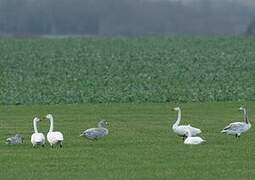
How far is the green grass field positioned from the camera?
825 inches

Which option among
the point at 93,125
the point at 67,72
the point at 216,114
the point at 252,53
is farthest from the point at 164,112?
the point at 252,53

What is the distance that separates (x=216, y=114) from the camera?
36844mm

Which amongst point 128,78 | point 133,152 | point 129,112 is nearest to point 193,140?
point 133,152

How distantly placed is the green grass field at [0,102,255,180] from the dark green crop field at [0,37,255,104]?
8995 mm

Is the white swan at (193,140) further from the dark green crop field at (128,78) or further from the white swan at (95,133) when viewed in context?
the dark green crop field at (128,78)

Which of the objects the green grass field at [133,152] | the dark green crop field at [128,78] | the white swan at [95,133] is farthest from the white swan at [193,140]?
the dark green crop field at [128,78]

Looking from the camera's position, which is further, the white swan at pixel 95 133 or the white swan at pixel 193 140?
the white swan at pixel 95 133

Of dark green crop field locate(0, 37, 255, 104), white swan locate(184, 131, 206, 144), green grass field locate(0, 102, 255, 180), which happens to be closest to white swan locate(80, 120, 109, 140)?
green grass field locate(0, 102, 255, 180)

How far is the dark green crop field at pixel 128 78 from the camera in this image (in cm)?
4612

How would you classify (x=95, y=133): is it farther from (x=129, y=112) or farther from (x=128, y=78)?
(x=128, y=78)

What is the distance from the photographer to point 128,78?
59.2 m

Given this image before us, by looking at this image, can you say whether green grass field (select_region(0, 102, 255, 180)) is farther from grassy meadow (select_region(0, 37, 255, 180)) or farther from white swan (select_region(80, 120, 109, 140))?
white swan (select_region(80, 120, 109, 140))

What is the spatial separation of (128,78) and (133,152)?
34799 millimetres

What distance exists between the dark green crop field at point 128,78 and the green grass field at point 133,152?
8995 millimetres
